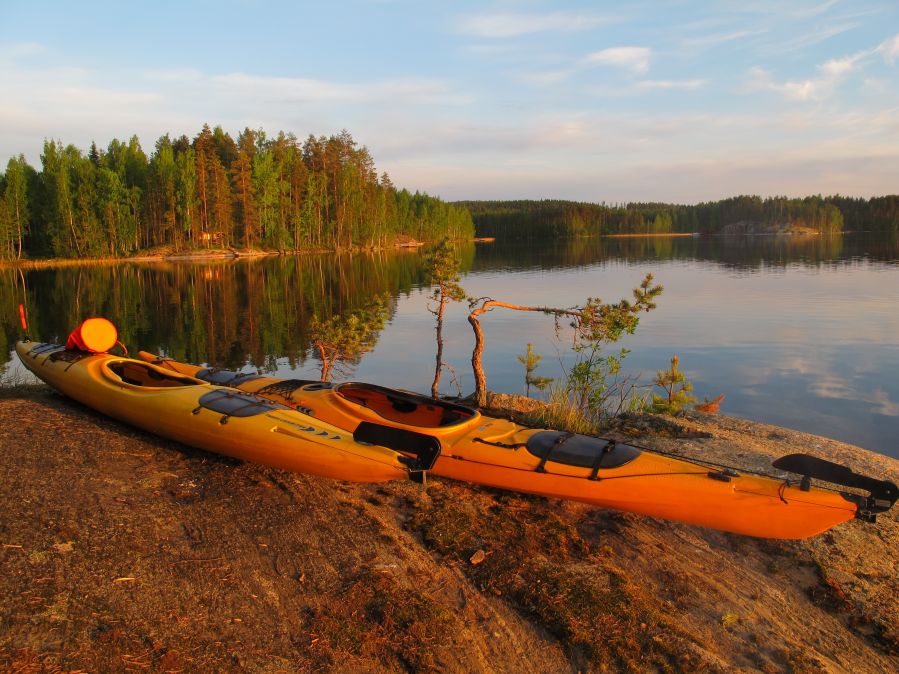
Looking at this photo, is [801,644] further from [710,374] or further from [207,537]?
[710,374]

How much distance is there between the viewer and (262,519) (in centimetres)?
534

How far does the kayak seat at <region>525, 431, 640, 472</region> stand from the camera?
578 centimetres

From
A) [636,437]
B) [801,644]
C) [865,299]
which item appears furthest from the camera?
[865,299]

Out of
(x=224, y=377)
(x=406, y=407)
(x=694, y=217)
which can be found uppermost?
(x=694, y=217)

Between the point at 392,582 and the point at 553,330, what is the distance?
16476 millimetres

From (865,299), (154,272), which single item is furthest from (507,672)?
(154,272)

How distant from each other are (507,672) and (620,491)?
2.42 metres

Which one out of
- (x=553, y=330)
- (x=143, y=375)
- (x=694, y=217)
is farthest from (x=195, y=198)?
(x=694, y=217)

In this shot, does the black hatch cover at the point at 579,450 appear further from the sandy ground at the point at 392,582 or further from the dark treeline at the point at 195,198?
the dark treeline at the point at 195,198

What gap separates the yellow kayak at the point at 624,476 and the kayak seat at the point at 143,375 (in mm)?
3125

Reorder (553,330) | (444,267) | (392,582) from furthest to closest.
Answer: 1. (553,330)
2. (444,267)
3. (392,582)

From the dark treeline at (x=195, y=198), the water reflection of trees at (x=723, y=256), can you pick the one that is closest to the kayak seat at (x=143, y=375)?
the water reflection of trees at (x=723, y=256)

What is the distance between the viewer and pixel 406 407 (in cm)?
772

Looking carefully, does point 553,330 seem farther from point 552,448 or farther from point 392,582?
point 392,582
